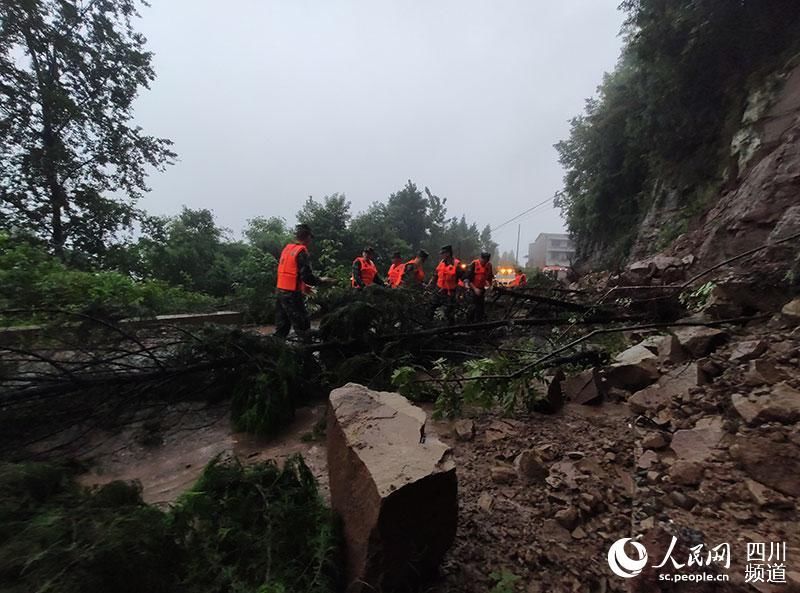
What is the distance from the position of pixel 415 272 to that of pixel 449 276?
1058 millimetres

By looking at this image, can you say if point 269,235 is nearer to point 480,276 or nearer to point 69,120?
point 69,120

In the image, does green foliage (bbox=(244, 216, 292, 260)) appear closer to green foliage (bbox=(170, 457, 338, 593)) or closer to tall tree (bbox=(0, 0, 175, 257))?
tall tree (bbox=(0, 0, 175, 257))

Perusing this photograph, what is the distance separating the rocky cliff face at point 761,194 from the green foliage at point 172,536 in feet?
15.6

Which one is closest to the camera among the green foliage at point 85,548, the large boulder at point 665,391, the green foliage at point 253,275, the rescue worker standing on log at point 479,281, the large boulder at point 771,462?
the green foliage at point 85,548

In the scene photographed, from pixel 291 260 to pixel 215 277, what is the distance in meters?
11.8

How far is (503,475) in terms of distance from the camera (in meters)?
2.25

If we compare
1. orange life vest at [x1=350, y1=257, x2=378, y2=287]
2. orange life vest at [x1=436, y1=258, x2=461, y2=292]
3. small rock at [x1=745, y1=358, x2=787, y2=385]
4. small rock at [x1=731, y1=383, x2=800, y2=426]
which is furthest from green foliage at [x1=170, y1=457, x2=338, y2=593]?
orange life vest at [x1=436, y1=258, x2=461, y2=292]

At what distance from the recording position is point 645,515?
1.75 meters

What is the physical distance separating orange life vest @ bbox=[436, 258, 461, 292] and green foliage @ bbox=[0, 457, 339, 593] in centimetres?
650

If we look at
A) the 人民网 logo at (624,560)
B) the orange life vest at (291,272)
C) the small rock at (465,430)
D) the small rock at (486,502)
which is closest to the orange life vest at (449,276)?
the orange life vest at (291,272)

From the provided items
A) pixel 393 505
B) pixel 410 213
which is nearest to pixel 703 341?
pixel 393 505

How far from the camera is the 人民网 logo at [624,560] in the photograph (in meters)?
1.44

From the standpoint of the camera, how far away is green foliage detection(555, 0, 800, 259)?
342 inches

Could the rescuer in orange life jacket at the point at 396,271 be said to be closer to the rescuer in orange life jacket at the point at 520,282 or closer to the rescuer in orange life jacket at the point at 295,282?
the rescuer in orange life jacket at the point at 520,282
